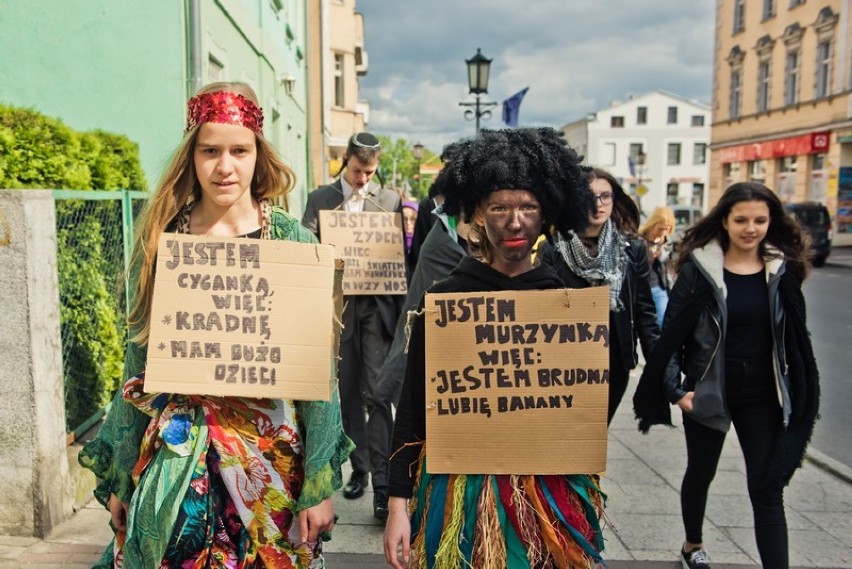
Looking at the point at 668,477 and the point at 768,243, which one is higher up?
the point at 768,243

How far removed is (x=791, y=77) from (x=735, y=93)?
5.36 m

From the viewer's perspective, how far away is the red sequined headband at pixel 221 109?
214 centimetres

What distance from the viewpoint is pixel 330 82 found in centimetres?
2653

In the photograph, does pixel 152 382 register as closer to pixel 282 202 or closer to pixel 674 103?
pixel 282 202

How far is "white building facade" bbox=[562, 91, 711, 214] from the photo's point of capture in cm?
7762

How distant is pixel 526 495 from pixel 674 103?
84.0 metres

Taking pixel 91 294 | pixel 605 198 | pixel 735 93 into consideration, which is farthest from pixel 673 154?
pixel 91 294

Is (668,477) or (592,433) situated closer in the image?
(592,433)

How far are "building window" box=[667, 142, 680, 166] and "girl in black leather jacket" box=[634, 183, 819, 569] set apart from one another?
79971 millimetres

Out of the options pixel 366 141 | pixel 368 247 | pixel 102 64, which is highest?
pixel 102 64

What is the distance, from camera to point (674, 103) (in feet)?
262

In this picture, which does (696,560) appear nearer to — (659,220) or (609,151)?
(659,220)

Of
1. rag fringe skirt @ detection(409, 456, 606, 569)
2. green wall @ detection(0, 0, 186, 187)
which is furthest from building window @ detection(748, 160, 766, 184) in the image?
rag fringe skirt @ detection(409, 456, 606, 569)

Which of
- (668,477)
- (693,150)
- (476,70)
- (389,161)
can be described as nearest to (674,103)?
(693,150)
